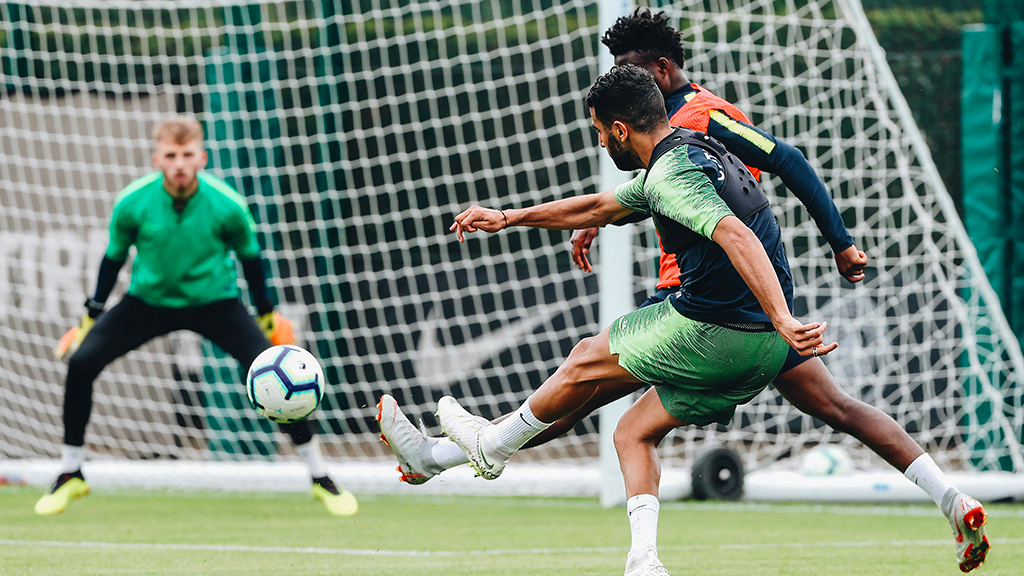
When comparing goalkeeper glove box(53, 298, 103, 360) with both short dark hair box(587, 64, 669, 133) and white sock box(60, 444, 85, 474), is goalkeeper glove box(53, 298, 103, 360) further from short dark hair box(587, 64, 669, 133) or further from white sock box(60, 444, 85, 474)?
short dark hair box(587, 64, 669, 133)

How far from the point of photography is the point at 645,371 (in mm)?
3883

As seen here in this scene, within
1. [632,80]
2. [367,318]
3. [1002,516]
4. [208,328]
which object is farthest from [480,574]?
[367,318]

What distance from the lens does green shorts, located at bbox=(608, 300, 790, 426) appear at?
381 centimetres

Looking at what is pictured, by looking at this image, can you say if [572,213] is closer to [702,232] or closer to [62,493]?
[702,232]

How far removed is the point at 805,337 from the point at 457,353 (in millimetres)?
6682

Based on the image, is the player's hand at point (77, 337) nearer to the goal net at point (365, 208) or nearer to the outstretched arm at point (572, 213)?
the goal net at point (365, 208)

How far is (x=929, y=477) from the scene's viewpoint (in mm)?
4309

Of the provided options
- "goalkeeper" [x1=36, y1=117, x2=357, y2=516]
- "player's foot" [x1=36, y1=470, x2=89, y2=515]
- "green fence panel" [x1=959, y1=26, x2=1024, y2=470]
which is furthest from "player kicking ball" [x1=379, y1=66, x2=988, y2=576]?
"green fence panel" [x1=959, y1=26, x2=1024, y2=470]

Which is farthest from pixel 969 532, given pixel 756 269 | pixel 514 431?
pixel 514 431

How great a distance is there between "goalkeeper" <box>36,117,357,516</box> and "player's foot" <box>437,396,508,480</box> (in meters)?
2.37

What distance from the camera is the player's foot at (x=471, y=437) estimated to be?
4176 millimetres

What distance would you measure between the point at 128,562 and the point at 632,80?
2825 millimetres

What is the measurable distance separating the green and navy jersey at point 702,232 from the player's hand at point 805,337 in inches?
10.8

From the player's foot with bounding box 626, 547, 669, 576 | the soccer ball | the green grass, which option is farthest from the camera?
the soccer ball
